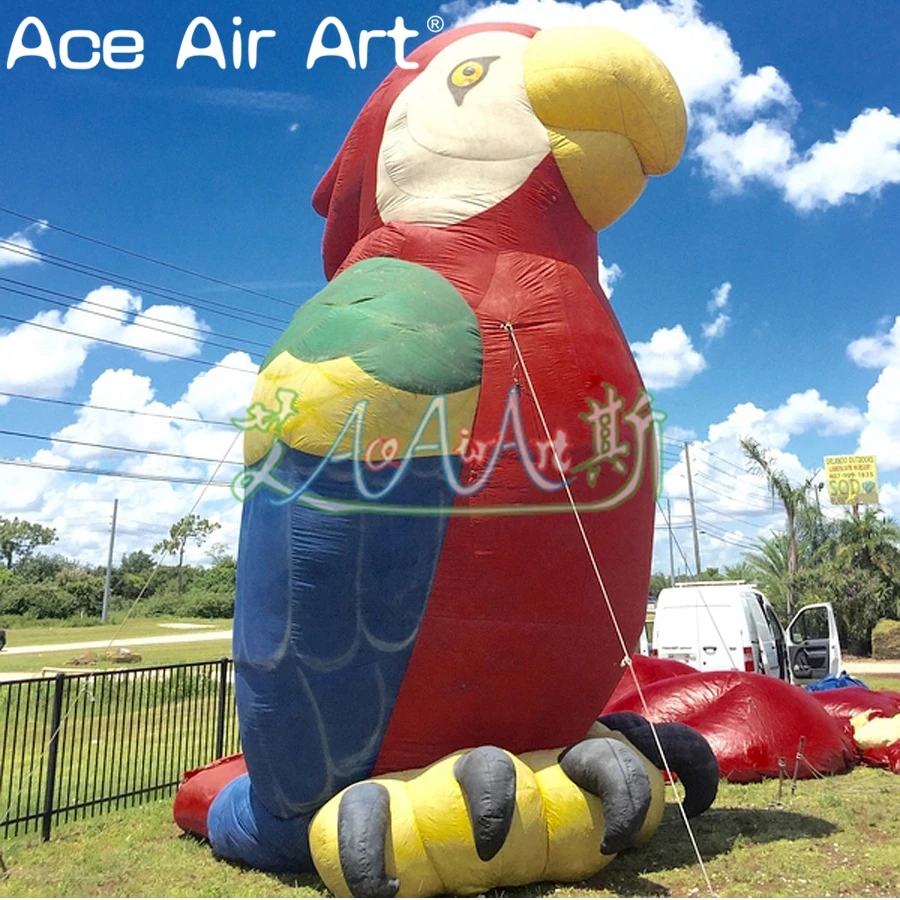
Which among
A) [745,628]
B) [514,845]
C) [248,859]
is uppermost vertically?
[745,628]

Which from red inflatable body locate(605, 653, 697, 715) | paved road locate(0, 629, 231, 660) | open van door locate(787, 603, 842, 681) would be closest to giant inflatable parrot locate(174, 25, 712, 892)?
red inflatable body locate(605, 653, 697, 715)

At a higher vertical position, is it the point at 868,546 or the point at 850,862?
the point at 868,546

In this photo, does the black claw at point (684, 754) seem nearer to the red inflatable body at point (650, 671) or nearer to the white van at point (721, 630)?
the red inflatable body at point (650, 671)

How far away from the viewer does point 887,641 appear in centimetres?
2384

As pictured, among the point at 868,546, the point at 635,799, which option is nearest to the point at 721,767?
the point at 635,799

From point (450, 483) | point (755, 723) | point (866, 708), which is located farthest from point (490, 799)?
point (866, 708)

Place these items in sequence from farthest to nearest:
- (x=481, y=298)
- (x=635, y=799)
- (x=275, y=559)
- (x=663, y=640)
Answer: (x=663, y=640)
(x=481, y=298)
(x=275, y=559)
(x=635, y=799)

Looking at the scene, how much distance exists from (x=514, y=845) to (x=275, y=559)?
1.94m

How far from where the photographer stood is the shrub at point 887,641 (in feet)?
77.9

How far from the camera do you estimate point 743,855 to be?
5.61 meters

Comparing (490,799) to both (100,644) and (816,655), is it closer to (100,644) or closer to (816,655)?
(816,655)

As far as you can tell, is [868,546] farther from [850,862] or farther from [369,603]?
[369,603]

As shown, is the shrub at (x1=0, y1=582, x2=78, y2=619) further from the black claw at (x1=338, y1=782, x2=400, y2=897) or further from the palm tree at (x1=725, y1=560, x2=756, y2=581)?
the black claw at (x1=338, y1=782, x2=400, y2=897)

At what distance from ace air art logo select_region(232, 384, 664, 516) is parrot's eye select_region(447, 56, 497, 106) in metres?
2.12
